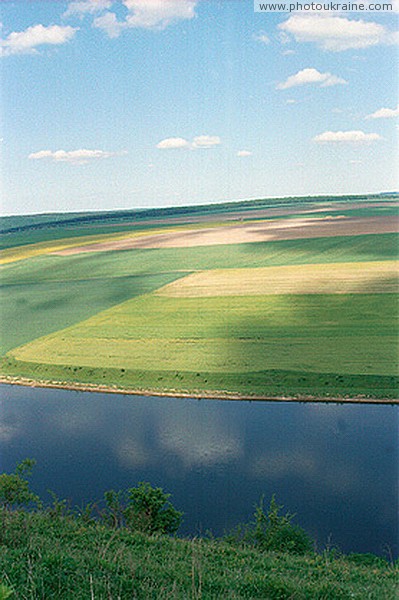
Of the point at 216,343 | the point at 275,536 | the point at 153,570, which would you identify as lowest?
the point at 275,536

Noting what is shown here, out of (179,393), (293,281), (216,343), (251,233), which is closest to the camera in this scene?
(179,393)

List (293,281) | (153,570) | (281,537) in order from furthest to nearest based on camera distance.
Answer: (293,281) → (281,537) → (153,570)

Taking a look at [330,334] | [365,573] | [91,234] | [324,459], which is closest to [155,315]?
[330,334]

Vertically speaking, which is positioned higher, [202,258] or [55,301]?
[202,258]

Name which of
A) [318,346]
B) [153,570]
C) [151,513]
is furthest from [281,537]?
[318,346]

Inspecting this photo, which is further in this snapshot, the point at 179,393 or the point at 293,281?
the point at 293,281

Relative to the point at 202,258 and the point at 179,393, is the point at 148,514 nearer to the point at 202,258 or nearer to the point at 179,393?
the point at 179,393

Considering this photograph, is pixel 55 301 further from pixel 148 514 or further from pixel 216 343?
pixel 148 514
